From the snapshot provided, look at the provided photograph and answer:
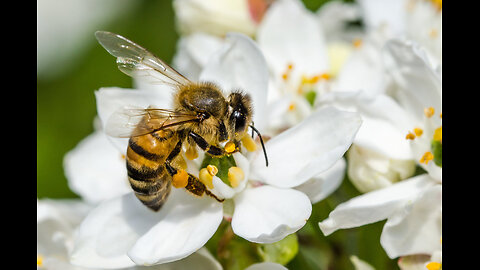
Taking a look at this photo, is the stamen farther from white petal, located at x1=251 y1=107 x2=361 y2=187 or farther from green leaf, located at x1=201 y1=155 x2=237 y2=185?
green leaf, located at x1=201 y1=155 x2=237 y2=185

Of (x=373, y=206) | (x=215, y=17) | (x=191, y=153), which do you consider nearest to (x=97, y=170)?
(x=191, y=153)

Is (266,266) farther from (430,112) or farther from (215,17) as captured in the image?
(215,17)

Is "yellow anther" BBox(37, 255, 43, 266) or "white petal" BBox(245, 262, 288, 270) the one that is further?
"yellow anther" BBox(37, 255, 43, 266)

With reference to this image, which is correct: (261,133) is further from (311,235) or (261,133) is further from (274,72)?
(274,72)

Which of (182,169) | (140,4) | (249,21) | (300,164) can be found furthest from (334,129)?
(140,4)

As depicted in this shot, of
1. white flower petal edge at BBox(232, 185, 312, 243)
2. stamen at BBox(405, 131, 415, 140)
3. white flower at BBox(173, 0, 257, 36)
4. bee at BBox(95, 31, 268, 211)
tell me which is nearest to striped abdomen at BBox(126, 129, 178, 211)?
bee at BBox(95, 31, 268, 211)
